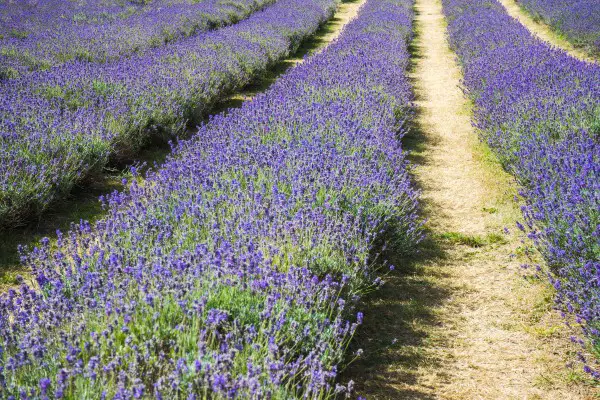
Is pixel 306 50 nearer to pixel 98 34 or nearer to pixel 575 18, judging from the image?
pixel 98 34

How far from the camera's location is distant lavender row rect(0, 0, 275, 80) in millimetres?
8391

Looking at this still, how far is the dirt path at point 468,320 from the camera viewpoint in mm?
2910

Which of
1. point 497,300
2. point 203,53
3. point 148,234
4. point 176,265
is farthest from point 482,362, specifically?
point 203,53

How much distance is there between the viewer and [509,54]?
8.38 meters

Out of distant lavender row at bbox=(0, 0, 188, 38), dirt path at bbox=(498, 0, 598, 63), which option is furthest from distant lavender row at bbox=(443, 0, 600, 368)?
distant lavender row at bbox=(0, 0, 188, 38)

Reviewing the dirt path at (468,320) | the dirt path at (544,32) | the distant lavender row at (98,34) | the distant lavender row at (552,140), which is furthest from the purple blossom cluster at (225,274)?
the dirt path at (544,32)

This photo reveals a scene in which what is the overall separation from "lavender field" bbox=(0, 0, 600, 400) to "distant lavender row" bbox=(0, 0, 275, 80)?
0.48 ft

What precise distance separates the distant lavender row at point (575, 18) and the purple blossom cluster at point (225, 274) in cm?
873

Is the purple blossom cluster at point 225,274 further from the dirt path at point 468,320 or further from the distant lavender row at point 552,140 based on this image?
the distant lavender row at point 552,140

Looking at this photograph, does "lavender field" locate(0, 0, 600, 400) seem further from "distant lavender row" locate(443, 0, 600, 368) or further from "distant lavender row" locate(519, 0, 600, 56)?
"distant lavender row" locate(519, 0, 600, 56)

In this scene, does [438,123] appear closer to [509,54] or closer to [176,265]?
[509,54]

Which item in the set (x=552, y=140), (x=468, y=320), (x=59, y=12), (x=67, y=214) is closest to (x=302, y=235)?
(x=468, y=320)

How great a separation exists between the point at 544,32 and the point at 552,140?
11590 millimetres

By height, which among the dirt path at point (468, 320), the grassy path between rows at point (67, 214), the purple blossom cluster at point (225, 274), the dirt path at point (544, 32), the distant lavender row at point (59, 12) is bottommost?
the dirt path at point (468, 320)
